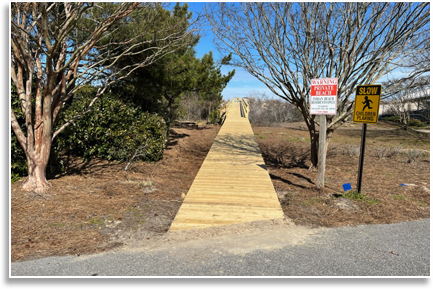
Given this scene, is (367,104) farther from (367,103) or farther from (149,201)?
(149,201)

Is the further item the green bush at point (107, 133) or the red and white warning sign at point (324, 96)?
the green bush at point (107, 133)

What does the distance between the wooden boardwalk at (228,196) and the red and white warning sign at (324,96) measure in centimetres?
200

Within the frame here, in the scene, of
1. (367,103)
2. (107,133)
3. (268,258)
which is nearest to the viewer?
(268,258)

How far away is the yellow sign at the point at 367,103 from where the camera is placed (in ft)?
18.3

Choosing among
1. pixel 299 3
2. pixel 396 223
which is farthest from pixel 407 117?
pixel 396 223

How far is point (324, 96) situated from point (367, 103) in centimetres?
88

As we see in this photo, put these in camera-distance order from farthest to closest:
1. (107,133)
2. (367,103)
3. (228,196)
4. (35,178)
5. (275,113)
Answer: (275,113), (107,133), (228,196), (367,103), (35,178)

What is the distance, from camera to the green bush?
800cm

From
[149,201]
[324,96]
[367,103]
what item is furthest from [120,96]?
[367,103]

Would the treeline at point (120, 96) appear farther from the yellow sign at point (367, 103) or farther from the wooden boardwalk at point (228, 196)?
the yellow sign at point (367, 103)

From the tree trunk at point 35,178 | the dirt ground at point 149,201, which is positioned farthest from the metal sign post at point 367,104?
the tree trunk at point 35,178

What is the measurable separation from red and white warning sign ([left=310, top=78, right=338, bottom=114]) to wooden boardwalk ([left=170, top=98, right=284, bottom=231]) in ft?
6.56

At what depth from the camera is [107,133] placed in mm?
8172

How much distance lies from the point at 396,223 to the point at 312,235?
150cm
